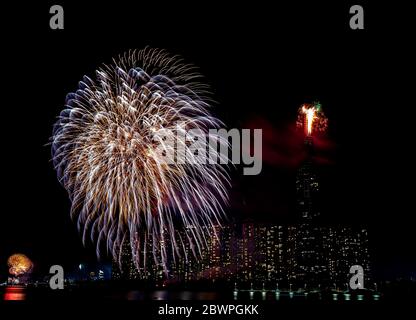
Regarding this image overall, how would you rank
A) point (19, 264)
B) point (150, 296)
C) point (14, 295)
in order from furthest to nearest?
point (19, 264), point (150, 296), point (14, 295)

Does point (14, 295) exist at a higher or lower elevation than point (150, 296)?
higher

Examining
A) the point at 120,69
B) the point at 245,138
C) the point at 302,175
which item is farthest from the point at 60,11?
the point at 302,175

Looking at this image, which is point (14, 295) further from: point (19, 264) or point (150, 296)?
point (19, 264)

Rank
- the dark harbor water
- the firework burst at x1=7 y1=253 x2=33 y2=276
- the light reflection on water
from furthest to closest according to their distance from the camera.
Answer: the firework burst at x1=7 y1=253 x2=33 y2=276 → the dark harbor water → the light reflection on water

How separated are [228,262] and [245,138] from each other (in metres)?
134

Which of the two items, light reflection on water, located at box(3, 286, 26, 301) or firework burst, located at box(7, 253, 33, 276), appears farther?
firework burst, located at box(7, 253, 33, 276)

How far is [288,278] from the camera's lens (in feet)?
555

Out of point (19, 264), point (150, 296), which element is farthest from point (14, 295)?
point (19, 264)

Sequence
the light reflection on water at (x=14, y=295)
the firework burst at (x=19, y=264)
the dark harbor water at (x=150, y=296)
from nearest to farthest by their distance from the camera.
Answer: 1. the light reflection on water at (x=14, y=295)
2. the dark harbor water at (x=150, y=296)
3. the firework burst at (x=19, y=264)

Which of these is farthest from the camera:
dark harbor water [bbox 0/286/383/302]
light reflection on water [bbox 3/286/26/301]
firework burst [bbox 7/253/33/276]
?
firework burst [bbox 7/253/33/276]

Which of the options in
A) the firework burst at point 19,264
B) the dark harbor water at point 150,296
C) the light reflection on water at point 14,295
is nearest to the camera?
the light reflection on water at point 14,295

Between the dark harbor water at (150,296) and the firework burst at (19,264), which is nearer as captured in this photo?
the dark harbor water at (150,296)

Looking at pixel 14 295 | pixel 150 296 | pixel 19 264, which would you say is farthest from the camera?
pixel 19 264
